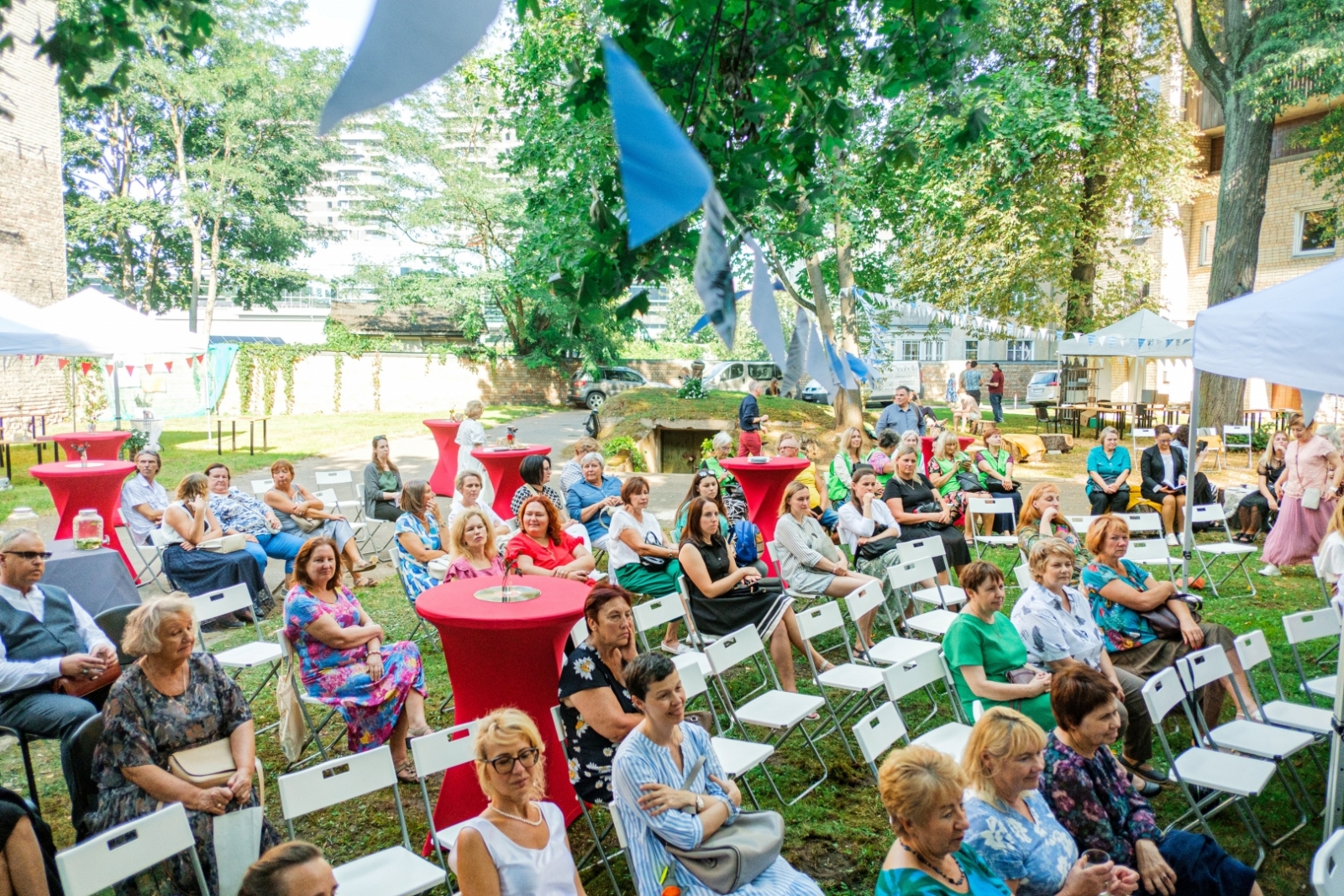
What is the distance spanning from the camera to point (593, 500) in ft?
25.8

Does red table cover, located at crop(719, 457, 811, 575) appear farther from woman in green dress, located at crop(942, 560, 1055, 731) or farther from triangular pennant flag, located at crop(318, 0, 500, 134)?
triangular pennant flag, located at crop(318, 0, 500, 134)

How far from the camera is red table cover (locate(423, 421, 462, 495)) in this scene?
12652mm

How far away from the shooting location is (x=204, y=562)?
6930mm

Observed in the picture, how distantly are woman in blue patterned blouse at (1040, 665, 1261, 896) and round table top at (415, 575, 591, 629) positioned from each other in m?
2.04

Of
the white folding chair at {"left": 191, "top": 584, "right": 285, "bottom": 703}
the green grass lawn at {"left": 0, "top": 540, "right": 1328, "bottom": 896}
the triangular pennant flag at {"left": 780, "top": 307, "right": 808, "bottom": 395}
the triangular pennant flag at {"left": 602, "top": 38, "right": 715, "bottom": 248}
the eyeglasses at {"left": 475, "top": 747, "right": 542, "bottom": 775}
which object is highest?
the triangular pennant flag at {"left": 602, "top": 38, "right": 715, "bottom": 248}

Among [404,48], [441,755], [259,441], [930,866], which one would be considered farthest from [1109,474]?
[259,441]

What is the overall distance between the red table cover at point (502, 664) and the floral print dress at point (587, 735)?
265 mm

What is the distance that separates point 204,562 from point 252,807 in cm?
424

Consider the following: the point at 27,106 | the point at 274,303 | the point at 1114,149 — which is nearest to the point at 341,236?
the point at 274,303

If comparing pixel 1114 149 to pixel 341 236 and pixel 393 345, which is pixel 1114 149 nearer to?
pixel 393 345

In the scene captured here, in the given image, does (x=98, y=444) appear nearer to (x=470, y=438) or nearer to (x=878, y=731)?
(x=470, y=438)

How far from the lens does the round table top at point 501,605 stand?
12.5 feet

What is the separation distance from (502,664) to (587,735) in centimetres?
58

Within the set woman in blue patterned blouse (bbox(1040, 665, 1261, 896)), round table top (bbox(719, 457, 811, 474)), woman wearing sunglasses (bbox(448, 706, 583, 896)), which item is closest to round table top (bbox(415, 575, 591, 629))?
woman wearing sunglasses (bbox(448, 706, 583, 896))
